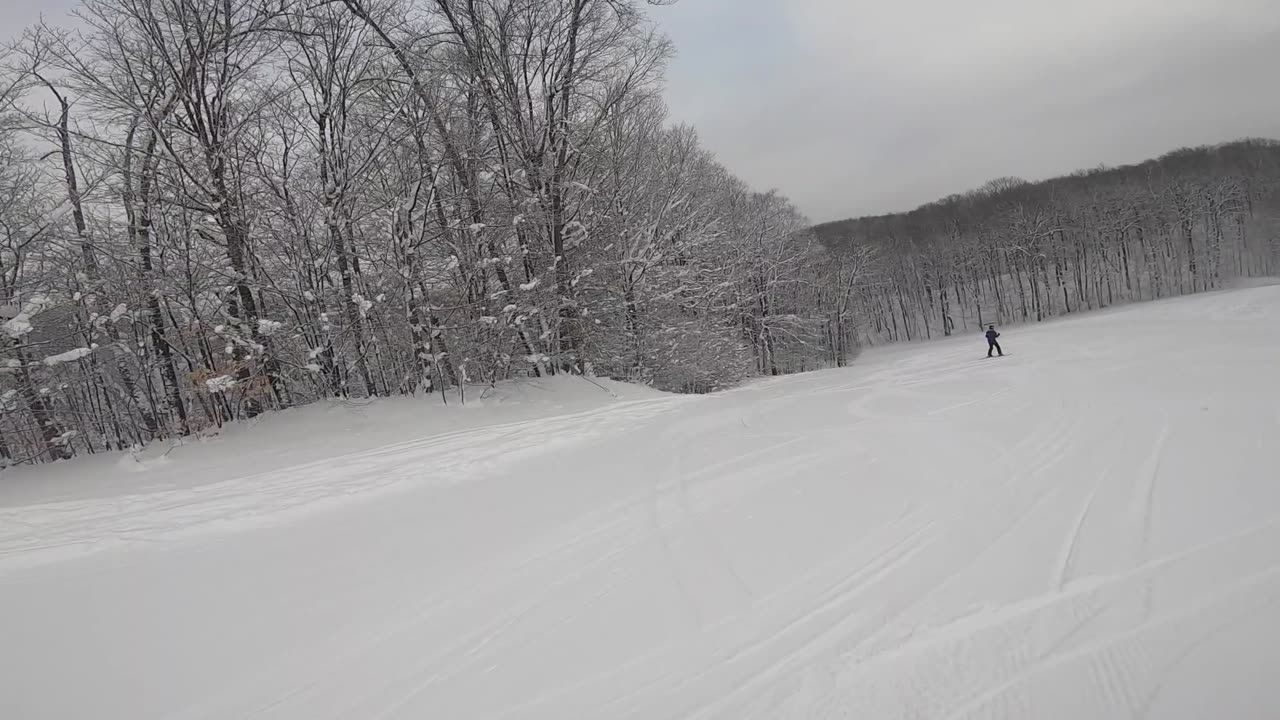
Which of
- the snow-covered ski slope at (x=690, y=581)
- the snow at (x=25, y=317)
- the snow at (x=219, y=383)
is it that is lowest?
the snow-covered ski slope at (x=690, y=581)

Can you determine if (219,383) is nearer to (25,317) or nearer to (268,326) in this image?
(268,326)

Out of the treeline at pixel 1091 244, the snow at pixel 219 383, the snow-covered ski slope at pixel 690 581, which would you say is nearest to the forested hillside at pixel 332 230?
the snow at pixel 219 383

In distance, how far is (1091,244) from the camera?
51.2 meters

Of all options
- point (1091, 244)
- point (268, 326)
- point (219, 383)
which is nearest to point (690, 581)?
point (219, 383)

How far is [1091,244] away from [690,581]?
6755cm

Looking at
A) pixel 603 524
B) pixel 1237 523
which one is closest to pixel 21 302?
pixel 603 524

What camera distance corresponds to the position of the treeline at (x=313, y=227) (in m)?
8.88

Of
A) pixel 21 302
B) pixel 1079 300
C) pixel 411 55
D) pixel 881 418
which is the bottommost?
pixel 1079 300

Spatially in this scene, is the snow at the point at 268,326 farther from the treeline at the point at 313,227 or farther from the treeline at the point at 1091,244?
the treeline at the point at 1091,244

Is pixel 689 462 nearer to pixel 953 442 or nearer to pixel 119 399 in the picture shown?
pixel 953 442

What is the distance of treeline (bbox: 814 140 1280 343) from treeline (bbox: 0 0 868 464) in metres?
39.0

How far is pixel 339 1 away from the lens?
1093cm

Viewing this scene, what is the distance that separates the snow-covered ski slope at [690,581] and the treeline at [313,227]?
314 centimetres

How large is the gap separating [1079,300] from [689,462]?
6193cm
